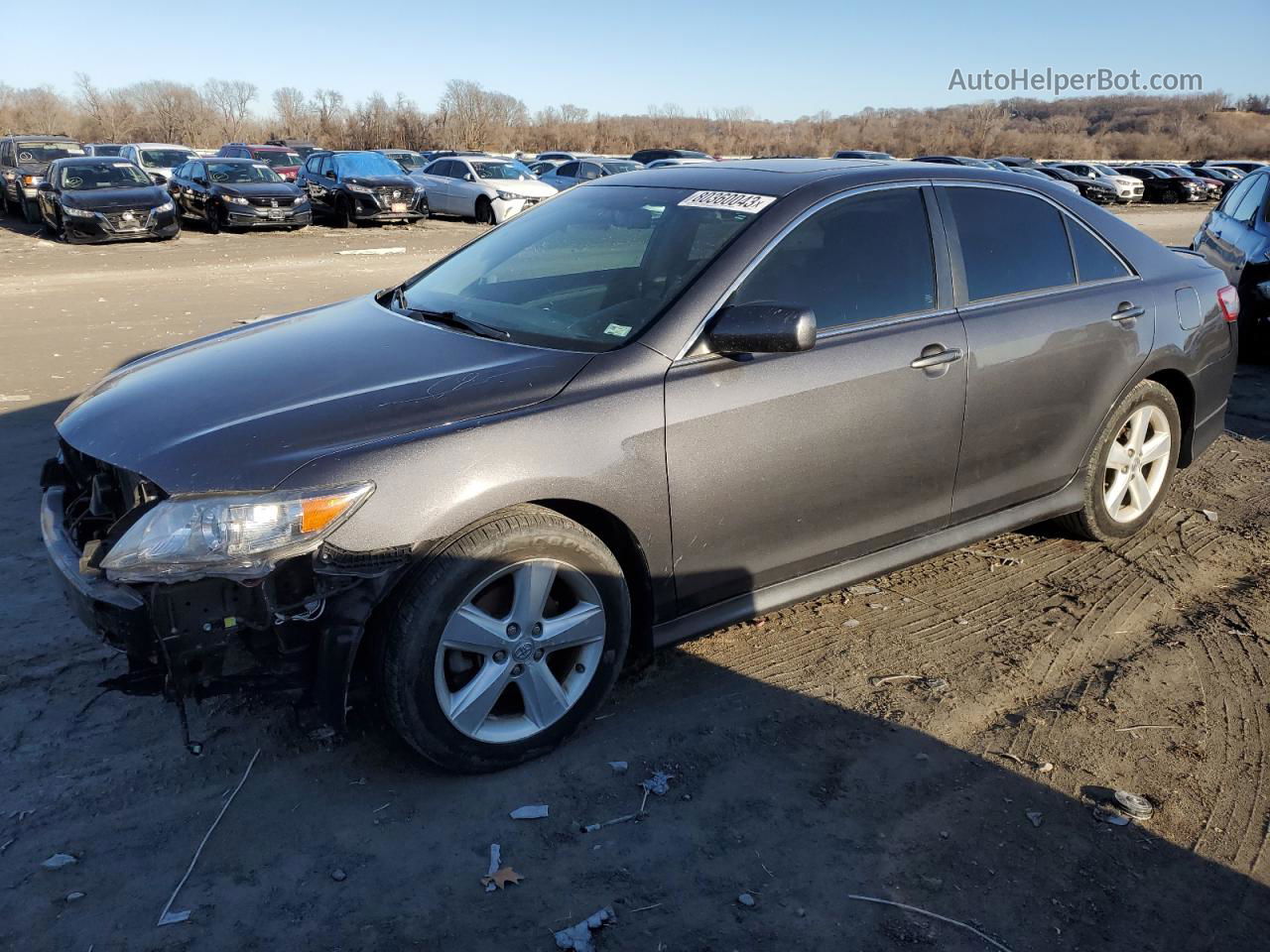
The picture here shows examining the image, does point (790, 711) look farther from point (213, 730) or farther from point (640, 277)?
point (213, 730)

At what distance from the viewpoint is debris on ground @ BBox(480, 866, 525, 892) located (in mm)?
2656

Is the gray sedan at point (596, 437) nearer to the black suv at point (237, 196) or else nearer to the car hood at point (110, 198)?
the car hood at point (110, 198)

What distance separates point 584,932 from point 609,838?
1.23ft

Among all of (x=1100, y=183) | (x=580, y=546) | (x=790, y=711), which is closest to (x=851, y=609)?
(x=790, y=711)

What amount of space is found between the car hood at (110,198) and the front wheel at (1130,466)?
18.0m

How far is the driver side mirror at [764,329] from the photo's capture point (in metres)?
3.17

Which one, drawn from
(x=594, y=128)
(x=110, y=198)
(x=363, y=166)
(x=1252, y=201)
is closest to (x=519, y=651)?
(x=1252, y=201)

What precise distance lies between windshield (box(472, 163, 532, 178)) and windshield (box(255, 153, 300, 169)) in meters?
8.61

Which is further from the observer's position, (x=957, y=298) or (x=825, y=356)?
(x=957, y=298)

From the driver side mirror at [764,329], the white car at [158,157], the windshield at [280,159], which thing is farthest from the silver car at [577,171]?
the driver side mirror at [764,329]

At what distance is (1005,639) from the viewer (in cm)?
405

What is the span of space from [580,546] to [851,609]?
5.57 feet

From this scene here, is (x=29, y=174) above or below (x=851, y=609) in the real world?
above

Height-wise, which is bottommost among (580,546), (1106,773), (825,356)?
(1106,773)
